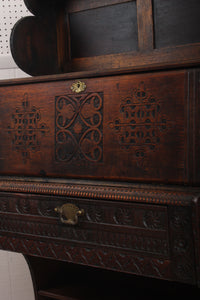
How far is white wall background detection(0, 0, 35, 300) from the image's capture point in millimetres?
1888

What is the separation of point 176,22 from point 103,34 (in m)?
0.34

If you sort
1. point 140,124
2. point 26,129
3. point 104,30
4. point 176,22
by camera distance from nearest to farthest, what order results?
point 140,124 < point 26,129 < point 176,22 < point 104,30

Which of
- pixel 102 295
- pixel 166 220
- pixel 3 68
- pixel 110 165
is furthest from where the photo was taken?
pixel 3 68

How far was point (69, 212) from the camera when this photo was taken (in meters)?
1.08

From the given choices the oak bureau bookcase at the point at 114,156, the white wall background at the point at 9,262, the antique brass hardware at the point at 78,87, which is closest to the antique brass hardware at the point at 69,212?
the oak bureau bookcase at the point at 114,156

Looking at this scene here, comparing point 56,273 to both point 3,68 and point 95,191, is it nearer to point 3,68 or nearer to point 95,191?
point 95,191

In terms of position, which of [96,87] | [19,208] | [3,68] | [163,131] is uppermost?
[3,68]

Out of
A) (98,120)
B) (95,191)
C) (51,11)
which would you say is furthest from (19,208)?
(51,11)

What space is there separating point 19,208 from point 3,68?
3.40 feet

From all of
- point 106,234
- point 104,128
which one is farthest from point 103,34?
point 106,234

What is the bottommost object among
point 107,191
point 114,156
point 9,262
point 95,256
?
point 9,262

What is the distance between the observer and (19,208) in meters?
1.18

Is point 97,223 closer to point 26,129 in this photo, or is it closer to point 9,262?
point 26,129

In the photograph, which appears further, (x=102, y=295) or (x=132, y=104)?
(x=102, y=295)
